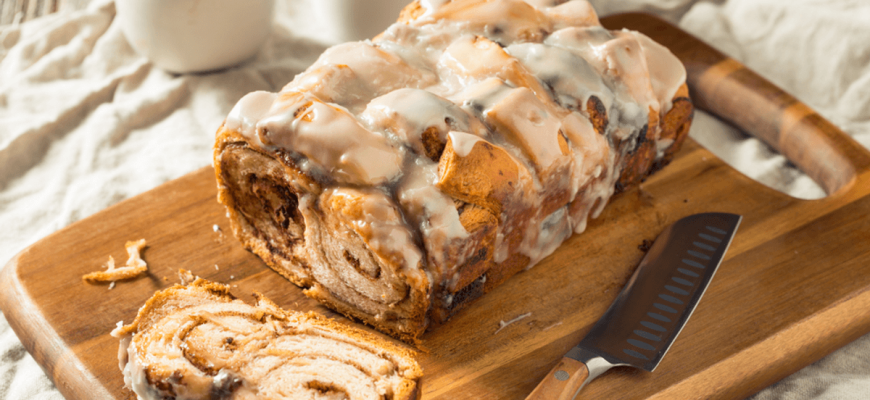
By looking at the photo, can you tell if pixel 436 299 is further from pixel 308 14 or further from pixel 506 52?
pixel 308 14

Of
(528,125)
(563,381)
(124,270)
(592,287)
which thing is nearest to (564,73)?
(528,125)

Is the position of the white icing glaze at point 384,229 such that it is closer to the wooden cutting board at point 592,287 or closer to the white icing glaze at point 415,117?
the white icing glaze at point 415,117

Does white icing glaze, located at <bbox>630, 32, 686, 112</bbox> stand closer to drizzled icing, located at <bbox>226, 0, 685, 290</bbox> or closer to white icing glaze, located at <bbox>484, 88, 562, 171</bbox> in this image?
drizzled icing, located at <bbox>226, 0, 685, 290</bbox>

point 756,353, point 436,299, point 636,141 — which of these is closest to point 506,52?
point 636,141

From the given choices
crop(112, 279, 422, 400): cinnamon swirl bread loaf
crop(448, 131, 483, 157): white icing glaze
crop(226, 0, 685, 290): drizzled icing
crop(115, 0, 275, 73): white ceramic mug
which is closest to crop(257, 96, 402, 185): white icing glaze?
crop(226, 0, 685, 290): drizzled icing

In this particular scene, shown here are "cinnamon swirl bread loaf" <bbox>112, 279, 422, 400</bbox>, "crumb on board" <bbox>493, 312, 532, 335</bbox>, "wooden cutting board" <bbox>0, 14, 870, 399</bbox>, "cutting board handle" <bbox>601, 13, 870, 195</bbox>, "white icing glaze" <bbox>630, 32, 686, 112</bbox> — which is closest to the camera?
"cinnamon swirl bread loaf" <bbox>112, 279, 422, 400</bbox>

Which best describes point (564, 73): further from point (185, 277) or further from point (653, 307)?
point (185, 277)

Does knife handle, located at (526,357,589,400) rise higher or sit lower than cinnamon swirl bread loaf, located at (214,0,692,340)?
lower
